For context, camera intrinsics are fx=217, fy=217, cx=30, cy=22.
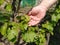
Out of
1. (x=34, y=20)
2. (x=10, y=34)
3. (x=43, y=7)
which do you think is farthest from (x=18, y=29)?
(x=43, y=7)

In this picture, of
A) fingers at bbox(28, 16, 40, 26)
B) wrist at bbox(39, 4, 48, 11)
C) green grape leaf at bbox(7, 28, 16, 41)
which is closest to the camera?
green grape leaf at bbox(7, 28, 16, 41)

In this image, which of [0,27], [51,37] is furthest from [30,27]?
[51,37]

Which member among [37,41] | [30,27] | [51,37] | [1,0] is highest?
[1,0]

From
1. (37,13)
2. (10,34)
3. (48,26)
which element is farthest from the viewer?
(37,13)

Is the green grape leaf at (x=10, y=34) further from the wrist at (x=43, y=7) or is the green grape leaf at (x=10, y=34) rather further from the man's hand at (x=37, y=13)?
the wrist at (x=43, y=7)

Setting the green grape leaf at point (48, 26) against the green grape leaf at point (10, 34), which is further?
the green grape leaf at point (48, 26)

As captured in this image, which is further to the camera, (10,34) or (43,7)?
(43,7)

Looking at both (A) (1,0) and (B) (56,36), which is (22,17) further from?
(B) (56,36)

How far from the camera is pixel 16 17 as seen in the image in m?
1.50

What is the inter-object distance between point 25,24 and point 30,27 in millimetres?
67

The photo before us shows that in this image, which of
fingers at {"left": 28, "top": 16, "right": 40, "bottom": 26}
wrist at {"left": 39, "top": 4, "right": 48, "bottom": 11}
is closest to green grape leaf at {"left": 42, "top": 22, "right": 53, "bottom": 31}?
fingers at {"left": 28, "top": 16, "right": 40, "bottom": 26}

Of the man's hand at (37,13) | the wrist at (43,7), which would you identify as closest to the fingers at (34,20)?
the man's hand at (37,13)

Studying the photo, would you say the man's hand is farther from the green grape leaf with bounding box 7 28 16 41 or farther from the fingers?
the green grape leaf with bounding box 7 28 16 41

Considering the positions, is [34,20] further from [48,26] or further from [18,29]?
[18,29]
